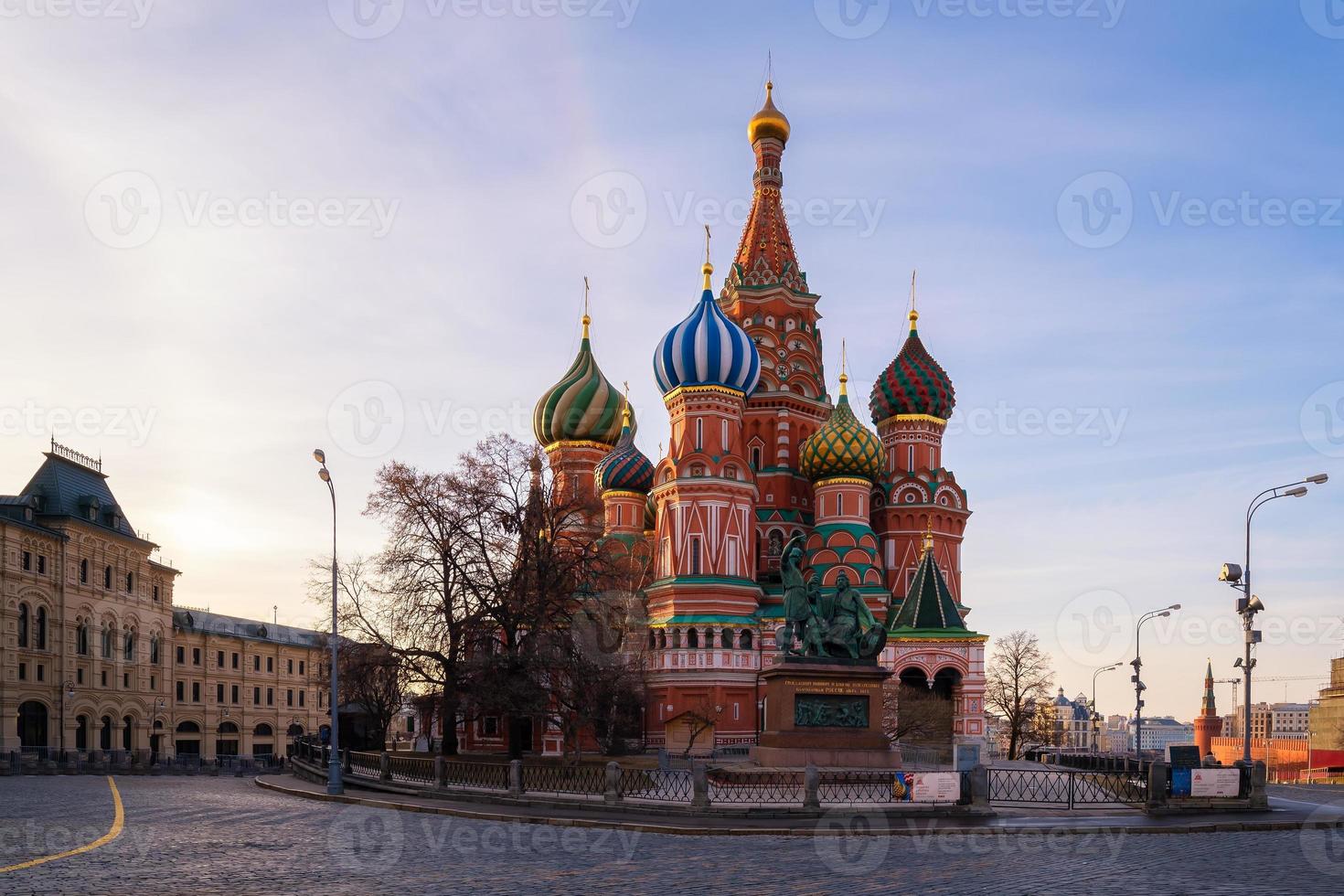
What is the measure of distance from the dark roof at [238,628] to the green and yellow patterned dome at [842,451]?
41.8 meters

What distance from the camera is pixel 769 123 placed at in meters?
71.0

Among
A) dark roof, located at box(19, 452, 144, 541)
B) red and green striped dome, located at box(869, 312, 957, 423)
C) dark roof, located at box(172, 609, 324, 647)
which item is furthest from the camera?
dark roof, located at box(172, 609, 324, 647)

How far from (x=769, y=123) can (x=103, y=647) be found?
49090mm

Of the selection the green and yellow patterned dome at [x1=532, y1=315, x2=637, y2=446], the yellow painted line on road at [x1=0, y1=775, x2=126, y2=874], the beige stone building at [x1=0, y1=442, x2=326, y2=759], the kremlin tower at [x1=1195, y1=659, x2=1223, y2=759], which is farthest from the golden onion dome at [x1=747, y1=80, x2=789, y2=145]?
the kremlin tower at [x1=1195, y1=659, x2=1223, y2=759]

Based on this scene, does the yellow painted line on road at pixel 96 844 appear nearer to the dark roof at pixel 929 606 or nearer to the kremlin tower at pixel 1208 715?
the dark roof at pixel 929 606

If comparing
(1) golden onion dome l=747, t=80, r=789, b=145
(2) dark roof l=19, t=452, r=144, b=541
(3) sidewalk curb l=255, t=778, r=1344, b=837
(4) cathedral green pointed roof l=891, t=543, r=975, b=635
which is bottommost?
(3) sidewalk curb l=255, t=778, r=1344, b=837

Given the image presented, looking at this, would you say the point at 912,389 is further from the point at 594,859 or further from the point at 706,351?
the point at 594,859

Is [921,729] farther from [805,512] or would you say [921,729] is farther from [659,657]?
[805,512]

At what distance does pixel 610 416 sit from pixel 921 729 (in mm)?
27937

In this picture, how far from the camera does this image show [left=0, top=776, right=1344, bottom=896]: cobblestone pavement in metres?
14.1

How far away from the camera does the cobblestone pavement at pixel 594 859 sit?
1405cm

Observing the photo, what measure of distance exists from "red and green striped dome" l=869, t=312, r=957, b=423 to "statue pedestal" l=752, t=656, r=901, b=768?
124 ft

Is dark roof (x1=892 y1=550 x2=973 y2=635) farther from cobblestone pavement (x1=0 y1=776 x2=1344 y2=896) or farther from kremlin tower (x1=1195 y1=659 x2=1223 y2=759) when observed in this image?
kremlin tower (x1=1195 y1=659 x2=1223 y2=759)

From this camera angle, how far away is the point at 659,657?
183ft
